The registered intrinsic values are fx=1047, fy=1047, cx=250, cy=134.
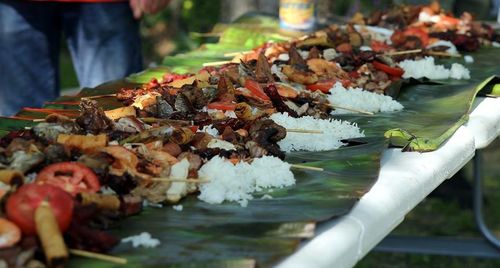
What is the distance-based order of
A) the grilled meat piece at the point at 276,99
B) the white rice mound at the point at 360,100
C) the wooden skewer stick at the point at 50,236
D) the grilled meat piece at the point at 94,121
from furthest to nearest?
1. the white rice mound at the point at 360,100
2. the grilled meat piece at the point at 276,99
3. the grilled meat piece at the point at 94,121
4. the wooden skewer stick at the point at 50,236

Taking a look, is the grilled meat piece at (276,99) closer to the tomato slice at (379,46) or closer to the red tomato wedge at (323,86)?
the red tomato wedge at (323,86)

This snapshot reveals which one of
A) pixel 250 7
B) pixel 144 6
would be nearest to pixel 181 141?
pixel 144 6

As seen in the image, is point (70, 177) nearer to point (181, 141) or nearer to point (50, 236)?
point (50, 236)

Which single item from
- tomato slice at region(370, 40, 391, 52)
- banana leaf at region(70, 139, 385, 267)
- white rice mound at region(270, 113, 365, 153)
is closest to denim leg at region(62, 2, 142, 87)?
tomato slice at region(370, 40, 391, 52)

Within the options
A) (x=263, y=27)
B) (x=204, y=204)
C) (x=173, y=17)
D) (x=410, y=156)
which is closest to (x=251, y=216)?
(x=204, y=204)

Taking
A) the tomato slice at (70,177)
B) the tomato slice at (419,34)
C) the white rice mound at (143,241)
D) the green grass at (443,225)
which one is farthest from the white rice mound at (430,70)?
the white rice mound at (143,241)

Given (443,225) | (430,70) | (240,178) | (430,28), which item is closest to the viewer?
(240,178)
